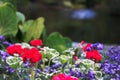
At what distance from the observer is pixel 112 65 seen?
2787 mm

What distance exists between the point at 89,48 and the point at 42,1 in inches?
1268

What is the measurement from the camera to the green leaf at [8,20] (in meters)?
3.96

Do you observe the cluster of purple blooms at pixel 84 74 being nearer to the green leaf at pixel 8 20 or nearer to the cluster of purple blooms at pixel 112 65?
the cluster of purple blooms at pixel 112 65

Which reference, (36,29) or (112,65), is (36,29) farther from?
(112,65)

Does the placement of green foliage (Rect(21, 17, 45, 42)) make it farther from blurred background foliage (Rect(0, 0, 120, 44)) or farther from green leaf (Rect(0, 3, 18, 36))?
blurred background foliage (Rect(0, 0, 120, 44))

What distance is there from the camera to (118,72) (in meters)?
2.73

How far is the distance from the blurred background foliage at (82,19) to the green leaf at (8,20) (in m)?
0.89

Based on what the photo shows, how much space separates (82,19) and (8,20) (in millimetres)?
21642

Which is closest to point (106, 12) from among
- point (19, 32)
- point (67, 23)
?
point (67, 23)

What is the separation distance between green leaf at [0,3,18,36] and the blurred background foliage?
2.92ft

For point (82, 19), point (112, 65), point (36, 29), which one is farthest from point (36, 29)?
point (82, 19)

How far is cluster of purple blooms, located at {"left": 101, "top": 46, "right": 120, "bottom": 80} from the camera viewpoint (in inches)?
105

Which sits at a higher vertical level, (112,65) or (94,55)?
(94,55)

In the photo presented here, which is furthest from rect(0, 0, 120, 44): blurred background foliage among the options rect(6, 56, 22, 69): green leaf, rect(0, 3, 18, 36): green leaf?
rect(6, 56, 22, 69): green leaf
